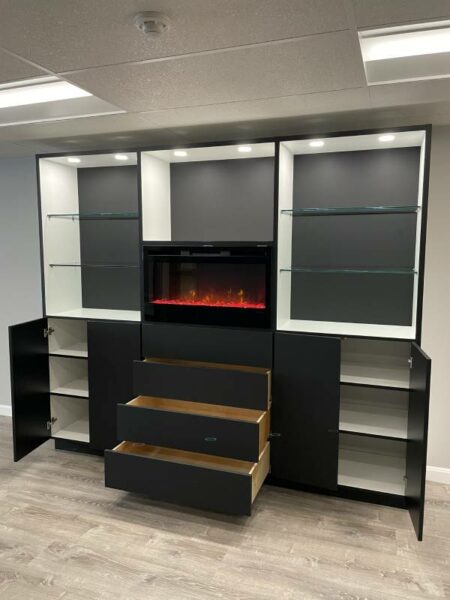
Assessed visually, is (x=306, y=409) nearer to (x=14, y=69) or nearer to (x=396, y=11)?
(x=396, y=11)

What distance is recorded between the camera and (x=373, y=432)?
265cm

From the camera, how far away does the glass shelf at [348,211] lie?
2.70m

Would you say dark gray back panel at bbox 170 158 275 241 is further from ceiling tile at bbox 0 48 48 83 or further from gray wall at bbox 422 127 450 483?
ceiling tile at bbox 0 48 48 83

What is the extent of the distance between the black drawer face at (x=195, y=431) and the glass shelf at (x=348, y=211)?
1.29m

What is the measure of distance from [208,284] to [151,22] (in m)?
1.70

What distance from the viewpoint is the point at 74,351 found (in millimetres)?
3305

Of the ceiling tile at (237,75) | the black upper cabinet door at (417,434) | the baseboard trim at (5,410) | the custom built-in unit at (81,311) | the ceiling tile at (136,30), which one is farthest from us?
the baseboard trim at (5,410)

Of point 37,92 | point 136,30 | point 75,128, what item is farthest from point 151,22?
point 75,128

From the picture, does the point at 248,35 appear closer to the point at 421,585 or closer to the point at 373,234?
the point at 373,234

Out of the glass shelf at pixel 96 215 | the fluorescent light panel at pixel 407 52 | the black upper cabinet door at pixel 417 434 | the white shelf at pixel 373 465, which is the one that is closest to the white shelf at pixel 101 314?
the glass shelf at pixel 96 215

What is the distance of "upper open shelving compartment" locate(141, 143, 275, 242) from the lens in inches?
118

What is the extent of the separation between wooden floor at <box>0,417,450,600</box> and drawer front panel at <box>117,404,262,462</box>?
425 mm

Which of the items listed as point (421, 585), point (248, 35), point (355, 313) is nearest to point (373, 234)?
point (355, 313)

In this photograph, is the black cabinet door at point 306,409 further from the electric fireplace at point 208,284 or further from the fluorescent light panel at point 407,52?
the fluorescent light panel at point 407,52
